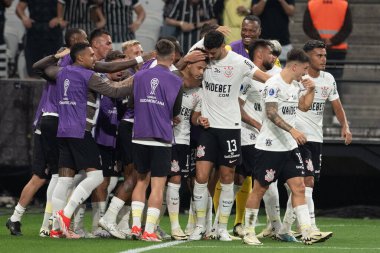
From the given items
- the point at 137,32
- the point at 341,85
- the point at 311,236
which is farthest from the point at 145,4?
the point at 311,236

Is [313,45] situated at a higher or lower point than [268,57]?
higher

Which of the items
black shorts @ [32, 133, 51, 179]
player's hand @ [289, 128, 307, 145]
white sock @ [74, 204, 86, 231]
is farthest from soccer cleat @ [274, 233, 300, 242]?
black shorts @ [32, 133, 51, 179]

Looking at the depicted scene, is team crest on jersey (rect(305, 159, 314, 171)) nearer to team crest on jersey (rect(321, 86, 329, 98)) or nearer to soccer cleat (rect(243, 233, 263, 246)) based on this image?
team crest on jersey (rect(321, 86, 329, 98))

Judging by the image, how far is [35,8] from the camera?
2055 centimetres

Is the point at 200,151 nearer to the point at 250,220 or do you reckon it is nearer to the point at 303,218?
the point at 250,220

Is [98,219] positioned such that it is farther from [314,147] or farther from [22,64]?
[22,64]

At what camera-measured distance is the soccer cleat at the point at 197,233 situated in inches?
565

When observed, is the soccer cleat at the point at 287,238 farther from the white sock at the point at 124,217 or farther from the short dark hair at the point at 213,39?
the short dark hair at the point at 213,39

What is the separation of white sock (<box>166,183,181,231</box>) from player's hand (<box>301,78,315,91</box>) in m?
1.81

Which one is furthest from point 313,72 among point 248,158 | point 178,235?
point 178,235

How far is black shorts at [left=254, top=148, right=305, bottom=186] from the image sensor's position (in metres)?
13.8

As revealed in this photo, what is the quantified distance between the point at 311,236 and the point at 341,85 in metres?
5.18

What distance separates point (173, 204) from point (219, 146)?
2.73ft

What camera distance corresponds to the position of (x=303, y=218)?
13727 millimetres
